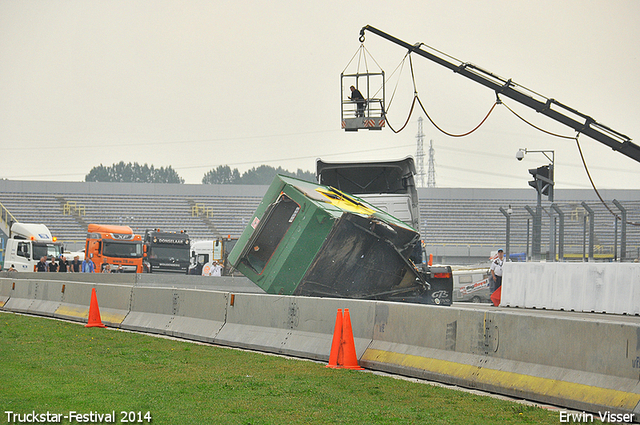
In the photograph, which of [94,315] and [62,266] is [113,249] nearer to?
[62,266]

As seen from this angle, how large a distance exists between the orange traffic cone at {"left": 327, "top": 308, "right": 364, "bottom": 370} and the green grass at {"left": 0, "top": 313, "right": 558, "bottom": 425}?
10.6 inches

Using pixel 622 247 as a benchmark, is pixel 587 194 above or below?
above

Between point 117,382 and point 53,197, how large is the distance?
67360 mm

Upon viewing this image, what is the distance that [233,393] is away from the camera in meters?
7.44

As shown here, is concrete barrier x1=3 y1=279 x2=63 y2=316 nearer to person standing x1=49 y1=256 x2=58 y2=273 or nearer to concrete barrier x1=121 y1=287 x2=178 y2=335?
concrete barrier x1=121 y1=287 x2=178 y2=335

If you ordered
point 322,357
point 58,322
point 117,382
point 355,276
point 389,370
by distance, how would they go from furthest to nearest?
1. point 58,322
2. point 355,276
3. point 322,357
4. point 389,370
5. point 117,382

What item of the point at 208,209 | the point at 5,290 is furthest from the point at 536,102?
the point at 208,209

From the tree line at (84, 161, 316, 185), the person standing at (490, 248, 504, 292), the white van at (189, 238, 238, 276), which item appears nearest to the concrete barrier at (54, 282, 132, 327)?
the person standing at (490, 248, 504, 292)

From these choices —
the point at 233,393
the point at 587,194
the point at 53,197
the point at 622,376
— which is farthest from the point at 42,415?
the point at 587,194

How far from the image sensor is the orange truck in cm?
3916

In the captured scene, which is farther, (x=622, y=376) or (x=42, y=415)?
(x=622, y=376)

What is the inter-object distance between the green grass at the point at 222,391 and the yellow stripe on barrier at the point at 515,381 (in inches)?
13.9

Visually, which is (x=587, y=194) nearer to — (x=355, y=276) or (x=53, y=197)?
(x=53, y=197)

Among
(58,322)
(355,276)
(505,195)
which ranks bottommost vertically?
(58,322)
